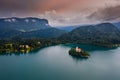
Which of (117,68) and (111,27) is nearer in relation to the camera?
(117,68)

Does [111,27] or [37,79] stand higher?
[111,27]

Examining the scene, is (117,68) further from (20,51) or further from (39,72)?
(20,51)

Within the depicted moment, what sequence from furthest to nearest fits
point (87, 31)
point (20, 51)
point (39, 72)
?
1. point (87, 31)
2. point (20, 51)
3. point (39, 72)

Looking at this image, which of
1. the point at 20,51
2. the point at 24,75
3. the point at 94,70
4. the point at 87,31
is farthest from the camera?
the point at 87,31

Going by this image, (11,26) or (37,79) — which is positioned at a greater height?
(11,26)

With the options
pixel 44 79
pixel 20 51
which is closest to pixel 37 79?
pixel 44 79

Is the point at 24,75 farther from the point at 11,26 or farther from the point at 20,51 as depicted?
the point at 11,26

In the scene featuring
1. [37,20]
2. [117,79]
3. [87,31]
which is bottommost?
[117,79]

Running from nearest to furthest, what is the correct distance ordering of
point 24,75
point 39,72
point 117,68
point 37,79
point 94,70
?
point 37,79, point 24,75, point 39,72, point 94,70, point 117,68

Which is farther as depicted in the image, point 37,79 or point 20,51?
point 20,51

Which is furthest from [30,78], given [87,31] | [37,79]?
[87,31]
